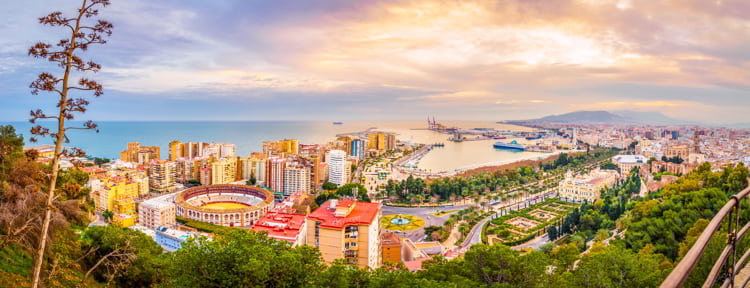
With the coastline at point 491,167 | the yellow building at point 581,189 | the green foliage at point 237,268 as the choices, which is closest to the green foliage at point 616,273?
the green foliage at point 237,268

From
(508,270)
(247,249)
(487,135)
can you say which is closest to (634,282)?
(508,270)

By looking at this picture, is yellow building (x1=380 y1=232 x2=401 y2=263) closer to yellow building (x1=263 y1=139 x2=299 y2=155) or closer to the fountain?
the fountain

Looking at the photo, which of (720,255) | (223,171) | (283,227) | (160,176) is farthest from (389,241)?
(160,176)

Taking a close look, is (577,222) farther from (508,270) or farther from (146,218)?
(146,218)

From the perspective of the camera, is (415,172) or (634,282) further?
(415,172)

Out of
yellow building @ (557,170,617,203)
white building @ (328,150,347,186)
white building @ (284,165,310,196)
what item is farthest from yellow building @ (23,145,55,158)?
yellow building @ (557,170,617,203)

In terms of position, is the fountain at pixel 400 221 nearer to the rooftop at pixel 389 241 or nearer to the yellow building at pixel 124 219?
the rooftop at pixel 389 241

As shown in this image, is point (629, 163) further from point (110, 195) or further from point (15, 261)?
point (15, 261)
